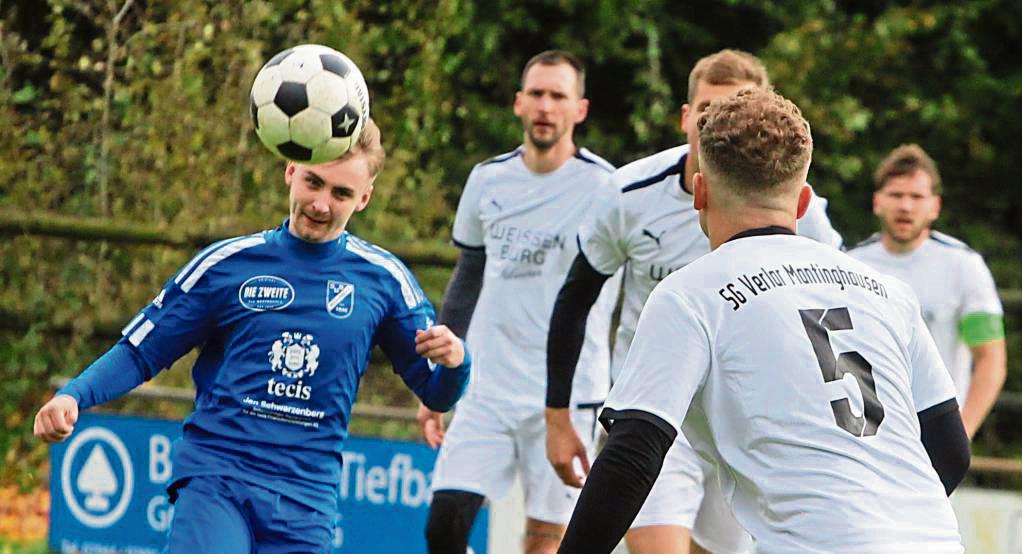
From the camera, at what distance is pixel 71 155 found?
8.52 meters

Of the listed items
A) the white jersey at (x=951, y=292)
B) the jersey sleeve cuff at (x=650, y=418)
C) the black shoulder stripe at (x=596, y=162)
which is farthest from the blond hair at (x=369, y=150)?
the white jersey at (x=951, y=292)

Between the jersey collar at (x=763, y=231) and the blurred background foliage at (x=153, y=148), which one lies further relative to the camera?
the blurred background foliage at (x=153, y=148)

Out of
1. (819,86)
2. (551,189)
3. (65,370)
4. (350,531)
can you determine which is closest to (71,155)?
(65,370)

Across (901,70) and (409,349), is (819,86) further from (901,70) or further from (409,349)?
(409,349)

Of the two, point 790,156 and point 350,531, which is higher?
point 790,156

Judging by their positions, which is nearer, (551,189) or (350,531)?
(551,189)

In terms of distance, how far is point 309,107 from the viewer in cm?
461

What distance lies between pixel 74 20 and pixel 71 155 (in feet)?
2.43

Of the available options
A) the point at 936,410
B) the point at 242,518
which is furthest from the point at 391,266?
the point at 936,410

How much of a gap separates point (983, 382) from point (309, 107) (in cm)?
345

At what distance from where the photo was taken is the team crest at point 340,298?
441cm

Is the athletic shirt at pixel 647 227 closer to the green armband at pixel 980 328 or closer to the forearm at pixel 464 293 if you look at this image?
the forearm at pixel 464 293

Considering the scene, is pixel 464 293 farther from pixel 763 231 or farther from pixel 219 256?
pixel 763 231

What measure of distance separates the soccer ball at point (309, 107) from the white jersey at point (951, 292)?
9.88 ft
